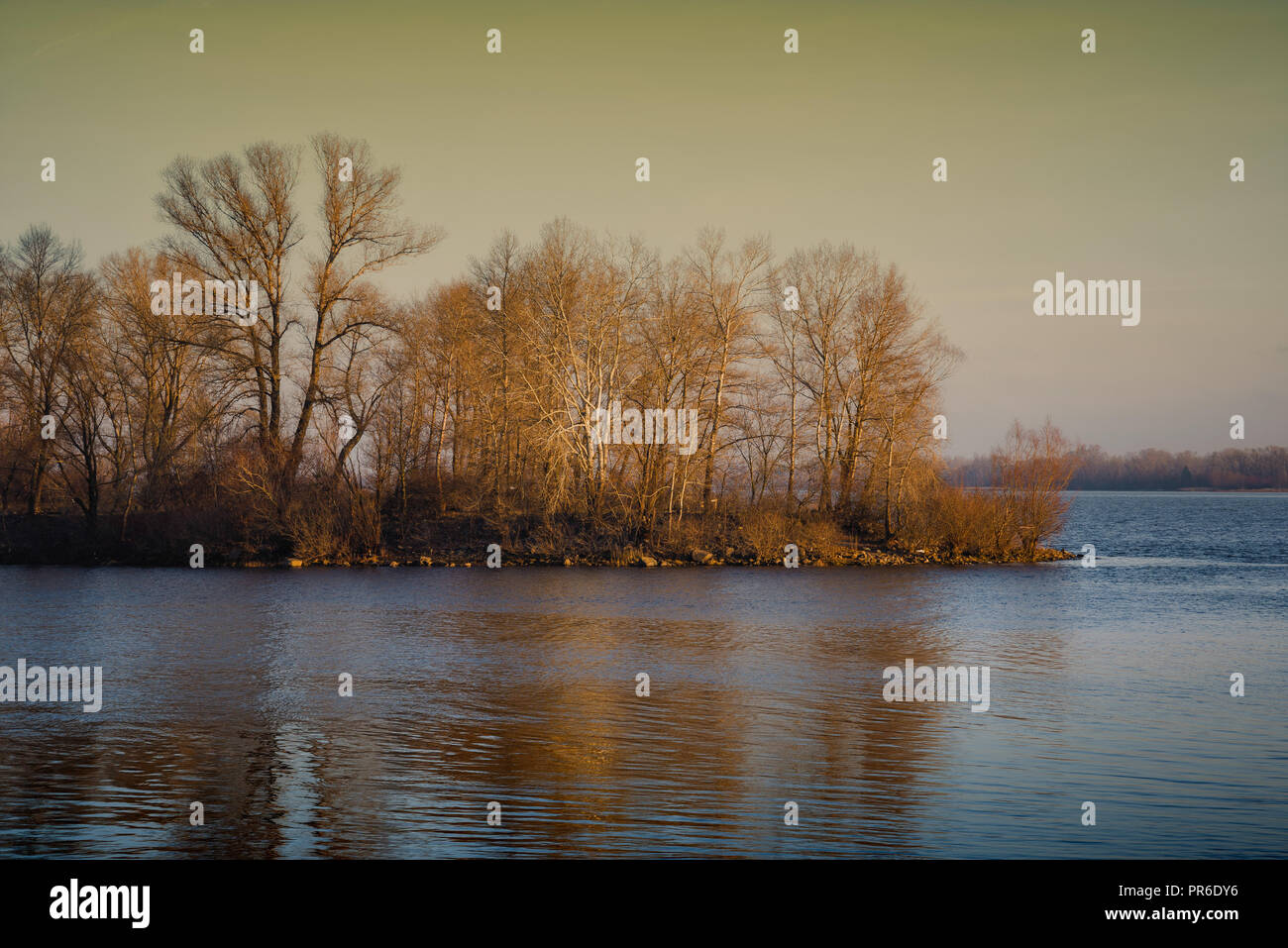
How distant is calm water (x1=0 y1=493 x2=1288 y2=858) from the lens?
9.04 m

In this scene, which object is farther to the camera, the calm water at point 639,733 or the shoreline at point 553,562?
the shoreline at point 553,562

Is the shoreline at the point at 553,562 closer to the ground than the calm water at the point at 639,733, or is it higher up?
higher up

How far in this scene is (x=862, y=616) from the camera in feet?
82.5

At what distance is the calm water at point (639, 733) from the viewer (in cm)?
904

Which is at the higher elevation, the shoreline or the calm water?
the shoreline

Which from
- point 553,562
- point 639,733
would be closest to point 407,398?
point 553,562

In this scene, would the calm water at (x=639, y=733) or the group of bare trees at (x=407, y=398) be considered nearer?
the calm water at (x=639, y=733)

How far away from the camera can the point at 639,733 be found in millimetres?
12906

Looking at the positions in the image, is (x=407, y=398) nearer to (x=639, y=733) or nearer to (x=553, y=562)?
(x=553, y=562)

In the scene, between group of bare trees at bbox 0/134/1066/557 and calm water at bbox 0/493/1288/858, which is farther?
group of bare trees at bbox 0/134/1066/557

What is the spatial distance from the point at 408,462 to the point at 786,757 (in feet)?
121

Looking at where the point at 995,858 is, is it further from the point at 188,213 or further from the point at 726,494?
the point at 188,213
